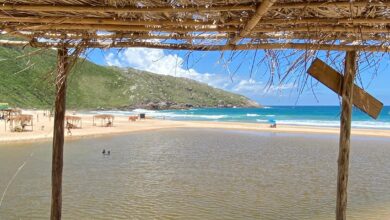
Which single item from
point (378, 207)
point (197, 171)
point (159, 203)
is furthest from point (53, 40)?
point (197, 171)

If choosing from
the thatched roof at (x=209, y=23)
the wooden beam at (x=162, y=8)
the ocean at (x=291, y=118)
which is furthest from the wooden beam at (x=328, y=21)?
the ocean at (x=291, y=118)

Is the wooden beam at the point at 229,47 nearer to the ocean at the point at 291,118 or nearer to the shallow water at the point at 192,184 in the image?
the shallow water at the point at 192,184

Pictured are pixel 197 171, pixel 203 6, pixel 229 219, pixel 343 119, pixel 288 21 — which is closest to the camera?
pixel 203 6

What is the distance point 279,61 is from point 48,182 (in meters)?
7.73

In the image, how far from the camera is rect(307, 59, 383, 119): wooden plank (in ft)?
10.2

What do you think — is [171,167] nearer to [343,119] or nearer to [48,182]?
[48,182]

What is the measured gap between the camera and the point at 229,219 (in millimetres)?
6863

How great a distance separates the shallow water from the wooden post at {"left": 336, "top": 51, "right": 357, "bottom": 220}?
3881mm

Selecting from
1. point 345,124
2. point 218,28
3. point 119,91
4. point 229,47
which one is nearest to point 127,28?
point 218,28

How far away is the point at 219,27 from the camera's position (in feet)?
8.20

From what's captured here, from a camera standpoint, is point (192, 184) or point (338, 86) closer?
point (338, 86)

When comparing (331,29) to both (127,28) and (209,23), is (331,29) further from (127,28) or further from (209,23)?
(127,28)

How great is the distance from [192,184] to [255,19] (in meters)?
7.73

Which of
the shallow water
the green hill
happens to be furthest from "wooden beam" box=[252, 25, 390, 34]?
the green hill
